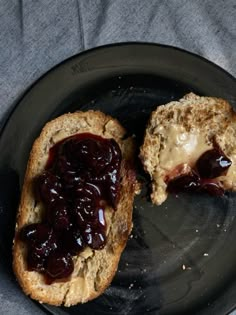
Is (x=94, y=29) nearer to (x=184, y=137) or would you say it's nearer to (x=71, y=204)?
(x=184, y=137)

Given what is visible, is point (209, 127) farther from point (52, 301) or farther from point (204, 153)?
point (52, 301)

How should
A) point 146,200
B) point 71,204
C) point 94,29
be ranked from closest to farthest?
Result: point 71,204 < point 146,200 < point 94,29

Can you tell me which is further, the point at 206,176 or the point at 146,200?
the point at 146,200

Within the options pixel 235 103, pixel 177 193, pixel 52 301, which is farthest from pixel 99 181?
pixel 235 103

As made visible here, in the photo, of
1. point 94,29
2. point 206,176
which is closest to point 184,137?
point 206,176

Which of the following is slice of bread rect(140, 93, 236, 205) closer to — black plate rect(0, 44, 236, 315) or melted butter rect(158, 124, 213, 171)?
melted butter rect(158, 124, 213, 171)

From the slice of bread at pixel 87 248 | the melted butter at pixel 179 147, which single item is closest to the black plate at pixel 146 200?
the slice of bread at pixel 87 248

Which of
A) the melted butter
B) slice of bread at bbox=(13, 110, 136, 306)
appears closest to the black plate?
slice of bread at bbox=(13, 110, 136, 306)
